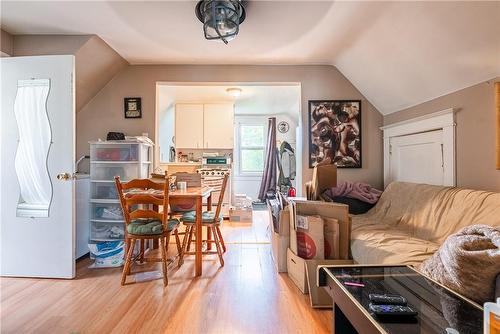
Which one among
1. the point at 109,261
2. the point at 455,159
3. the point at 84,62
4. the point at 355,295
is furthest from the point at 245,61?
the point at 355,295

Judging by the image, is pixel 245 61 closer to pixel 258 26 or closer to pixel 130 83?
pixel 258 26

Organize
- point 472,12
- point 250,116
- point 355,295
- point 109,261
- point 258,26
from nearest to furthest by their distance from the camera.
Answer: point 355,295
point 472,12
point 258,26
point 109,261
point 250,116

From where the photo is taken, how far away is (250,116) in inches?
256

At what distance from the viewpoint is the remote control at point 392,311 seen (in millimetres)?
822

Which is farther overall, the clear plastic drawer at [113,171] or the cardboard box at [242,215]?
the cardboard box at [242,215]

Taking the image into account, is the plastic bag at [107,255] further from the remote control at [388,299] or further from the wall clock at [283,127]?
the wall clock at [283,127]

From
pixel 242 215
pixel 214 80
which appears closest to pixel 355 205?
pixel 242 215

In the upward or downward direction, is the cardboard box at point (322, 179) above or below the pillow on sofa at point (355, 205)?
above

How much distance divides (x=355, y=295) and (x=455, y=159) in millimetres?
1970

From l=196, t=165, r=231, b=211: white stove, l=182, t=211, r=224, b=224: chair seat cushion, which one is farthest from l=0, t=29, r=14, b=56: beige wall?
l=196, t=165, r=231, b=211: white stove

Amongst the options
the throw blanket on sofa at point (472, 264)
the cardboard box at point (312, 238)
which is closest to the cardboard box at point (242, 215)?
the cardboard box at point (312, 238)

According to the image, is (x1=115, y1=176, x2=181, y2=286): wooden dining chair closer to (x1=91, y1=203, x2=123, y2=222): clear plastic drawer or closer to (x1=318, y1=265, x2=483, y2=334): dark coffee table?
(x1=91, y1=203, x2=123, y2=222): clear plastic drawer

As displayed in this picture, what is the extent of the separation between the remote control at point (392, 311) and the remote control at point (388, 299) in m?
0.02

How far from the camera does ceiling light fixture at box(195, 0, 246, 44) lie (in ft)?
6.17
